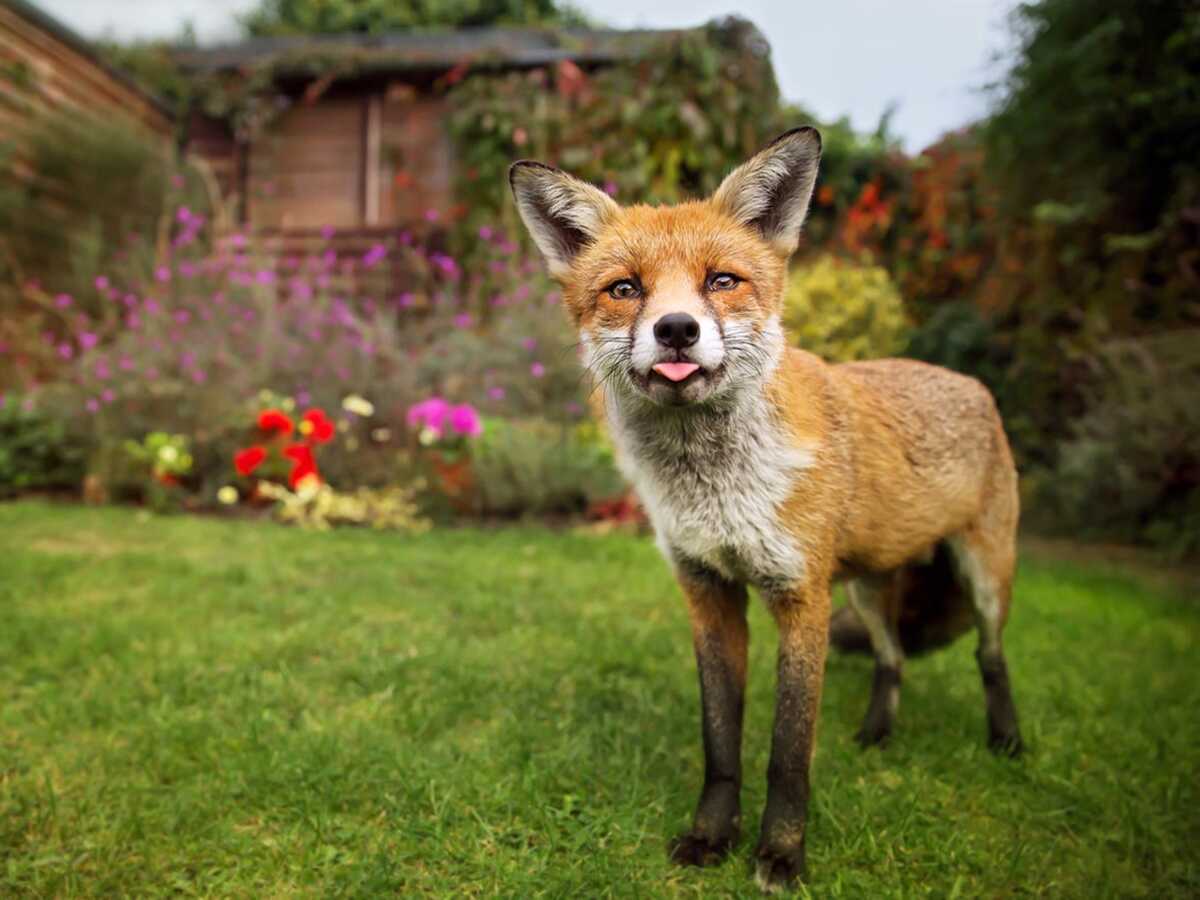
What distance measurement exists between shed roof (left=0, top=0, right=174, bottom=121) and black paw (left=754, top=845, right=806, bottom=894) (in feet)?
41.1

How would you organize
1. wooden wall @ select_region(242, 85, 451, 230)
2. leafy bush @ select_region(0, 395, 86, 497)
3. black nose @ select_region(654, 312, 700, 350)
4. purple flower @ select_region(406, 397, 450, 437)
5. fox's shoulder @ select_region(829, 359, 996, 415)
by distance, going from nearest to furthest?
black nose @ select_region(654, 312, 700, 350) → fox's shoulder @ select_region(829, 359, 996, 415) → purple flower @ select_region(406, 397, 450, 437) → leafy bush @ select_region(0, 395, 86, 497) → wooden wall @ select_region(242, 85, 451, 230)

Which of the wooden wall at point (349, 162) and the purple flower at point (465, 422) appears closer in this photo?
the purple flower at point (465, 422)

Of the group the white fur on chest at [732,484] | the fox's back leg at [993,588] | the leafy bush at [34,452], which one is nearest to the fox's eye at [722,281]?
the white fur on chest at [732,484]

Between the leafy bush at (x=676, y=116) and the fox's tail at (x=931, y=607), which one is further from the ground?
the leafy bush at (x=676, y=116)

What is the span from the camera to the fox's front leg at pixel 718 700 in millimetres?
2145

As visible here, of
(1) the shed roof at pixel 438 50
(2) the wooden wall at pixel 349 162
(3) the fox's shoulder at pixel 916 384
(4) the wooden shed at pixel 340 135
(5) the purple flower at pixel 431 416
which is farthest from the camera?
(2) the wooden wall at pixel 349 162

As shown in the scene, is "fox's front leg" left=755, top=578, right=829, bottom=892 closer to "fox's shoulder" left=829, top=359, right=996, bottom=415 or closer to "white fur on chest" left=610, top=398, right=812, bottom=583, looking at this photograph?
"white fur on chest" left=610, top=398, right=812, bottom=583

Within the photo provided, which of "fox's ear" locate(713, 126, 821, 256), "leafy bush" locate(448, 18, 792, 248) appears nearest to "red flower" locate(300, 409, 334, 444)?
"leafy bush" locate(448, 18, 792, 248)

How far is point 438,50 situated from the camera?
12.7 metres

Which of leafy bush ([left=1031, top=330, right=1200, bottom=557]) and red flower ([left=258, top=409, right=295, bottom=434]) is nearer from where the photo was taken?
leafy bush ([left=1031, top=330, right=1200, bottom=557])

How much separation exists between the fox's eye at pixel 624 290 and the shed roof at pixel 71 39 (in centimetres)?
1158

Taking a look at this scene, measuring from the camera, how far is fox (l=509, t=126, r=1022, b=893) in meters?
1.95

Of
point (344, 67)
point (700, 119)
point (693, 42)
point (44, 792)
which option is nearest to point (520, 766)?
point (44, 792)

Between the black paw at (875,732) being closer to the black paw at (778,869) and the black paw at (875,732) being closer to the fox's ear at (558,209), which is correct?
the black paw at (778,869)
